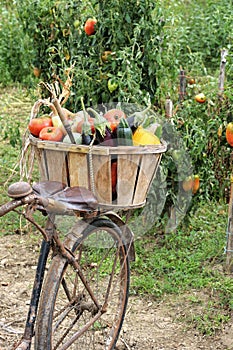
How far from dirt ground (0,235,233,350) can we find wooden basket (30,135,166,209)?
3.08 feet

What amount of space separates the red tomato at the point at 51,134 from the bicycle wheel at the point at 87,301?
43cm

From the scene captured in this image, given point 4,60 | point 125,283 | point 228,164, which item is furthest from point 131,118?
point 4,60

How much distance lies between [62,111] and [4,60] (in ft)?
17.1

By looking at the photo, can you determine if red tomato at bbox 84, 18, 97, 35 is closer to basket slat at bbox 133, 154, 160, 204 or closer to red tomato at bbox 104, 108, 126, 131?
red tomato at bbox 104, 108, 126, 131

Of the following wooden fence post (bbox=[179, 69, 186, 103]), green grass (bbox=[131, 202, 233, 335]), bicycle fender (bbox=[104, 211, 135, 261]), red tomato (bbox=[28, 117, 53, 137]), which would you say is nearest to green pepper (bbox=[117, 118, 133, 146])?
red tomato (bbox=[28, 117, 53, 137])

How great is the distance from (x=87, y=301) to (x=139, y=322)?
1.72 ft

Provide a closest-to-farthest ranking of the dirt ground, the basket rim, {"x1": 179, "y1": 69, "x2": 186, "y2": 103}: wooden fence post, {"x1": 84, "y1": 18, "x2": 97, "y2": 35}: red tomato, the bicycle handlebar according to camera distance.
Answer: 1. the bicycle handlebar
2. the basket rim
3. the dirt ground
4. {"x1": 84, "y1": 18, "x2": 97, "y2": 35}: red tomato
5. {"x1": 179, "y1": 69, "x2": 186, "y2": 103}: wooden fence post

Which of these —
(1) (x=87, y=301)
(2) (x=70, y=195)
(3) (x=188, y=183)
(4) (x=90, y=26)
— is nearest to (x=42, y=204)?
(2) (x=70, y=195)

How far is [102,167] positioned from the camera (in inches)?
90.9

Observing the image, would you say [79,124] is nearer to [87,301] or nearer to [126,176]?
[126,176]

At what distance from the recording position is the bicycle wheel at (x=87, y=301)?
2.35 meters

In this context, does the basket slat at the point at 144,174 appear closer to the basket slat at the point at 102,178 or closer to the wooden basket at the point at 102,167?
the wooden basket at the point at 102,167

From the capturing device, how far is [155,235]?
14.0 feet

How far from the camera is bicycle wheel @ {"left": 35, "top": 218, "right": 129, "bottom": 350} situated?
7.72 feet
